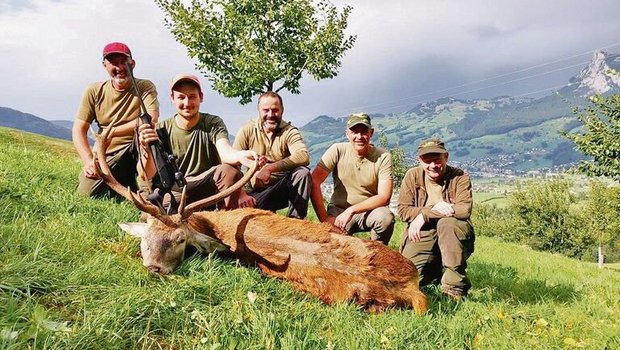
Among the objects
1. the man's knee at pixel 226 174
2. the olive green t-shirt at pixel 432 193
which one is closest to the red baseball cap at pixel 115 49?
the man's knee at pixel 226 174

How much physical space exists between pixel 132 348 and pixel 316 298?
5.92 feet

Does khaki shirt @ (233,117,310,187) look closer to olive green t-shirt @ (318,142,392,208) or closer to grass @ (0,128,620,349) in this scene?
olive green t-shirt @ (318,142,392,208)

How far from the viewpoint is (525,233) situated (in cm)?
6241

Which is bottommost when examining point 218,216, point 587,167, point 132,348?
Answer: point 587,167

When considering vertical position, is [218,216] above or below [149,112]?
below

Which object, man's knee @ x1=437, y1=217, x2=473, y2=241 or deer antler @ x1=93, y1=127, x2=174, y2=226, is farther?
man's knee @ x1=437, y1=217, x2=473, y2=241

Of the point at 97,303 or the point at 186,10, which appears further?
the point at 186,10

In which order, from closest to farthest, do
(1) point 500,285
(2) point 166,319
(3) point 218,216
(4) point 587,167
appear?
(2) point 166,319 → (3) point 218,216 → (1) point 500,285 → (4) point 587,167

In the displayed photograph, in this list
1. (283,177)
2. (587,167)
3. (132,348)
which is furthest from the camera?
(587,167)

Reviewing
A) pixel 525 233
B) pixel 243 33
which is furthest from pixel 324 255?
pixel 525 233

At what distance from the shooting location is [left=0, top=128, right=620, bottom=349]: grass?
3244 mm

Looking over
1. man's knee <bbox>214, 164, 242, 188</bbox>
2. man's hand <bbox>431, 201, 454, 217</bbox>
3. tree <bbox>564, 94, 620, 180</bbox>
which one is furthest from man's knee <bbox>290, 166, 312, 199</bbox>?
tree <bbox>564, 94, 620, 180</bbox>

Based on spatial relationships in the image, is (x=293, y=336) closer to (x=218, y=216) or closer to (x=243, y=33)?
(x=218, y=216)

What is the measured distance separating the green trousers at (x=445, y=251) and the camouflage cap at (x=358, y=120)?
5.35 feet
